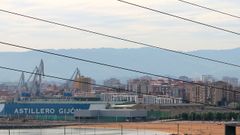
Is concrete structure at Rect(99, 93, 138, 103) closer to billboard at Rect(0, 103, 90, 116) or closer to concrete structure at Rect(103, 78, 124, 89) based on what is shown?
concrete structure at Rect(103, 78, 124, 89)

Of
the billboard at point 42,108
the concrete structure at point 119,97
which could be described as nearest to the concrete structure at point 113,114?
the billboard at point 42,108

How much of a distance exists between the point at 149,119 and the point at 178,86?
95.6 feet

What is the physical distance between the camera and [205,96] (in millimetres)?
52250

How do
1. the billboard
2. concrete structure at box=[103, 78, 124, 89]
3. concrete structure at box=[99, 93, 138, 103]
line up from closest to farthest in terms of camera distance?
the billboard
concrete structure at box=[99, 93, 138, 103]
concrete structure at box=[103, 78, 124, 89]

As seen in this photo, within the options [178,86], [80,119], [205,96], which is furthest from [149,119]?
[178,86]

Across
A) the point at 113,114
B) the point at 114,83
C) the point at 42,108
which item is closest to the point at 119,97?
the point at 42,108

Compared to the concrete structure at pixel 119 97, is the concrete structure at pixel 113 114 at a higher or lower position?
lower

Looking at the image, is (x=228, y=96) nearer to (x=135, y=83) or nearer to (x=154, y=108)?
(x=154, y=108)

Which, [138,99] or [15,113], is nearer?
[15,113]

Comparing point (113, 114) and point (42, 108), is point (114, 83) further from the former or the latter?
point (113, 114)

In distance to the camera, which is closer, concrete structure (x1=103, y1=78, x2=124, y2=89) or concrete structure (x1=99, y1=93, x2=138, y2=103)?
concrete structure (x1=99, y1=93, x2=138, y2=103)

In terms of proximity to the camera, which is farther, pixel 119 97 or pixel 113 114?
pixel 119 97

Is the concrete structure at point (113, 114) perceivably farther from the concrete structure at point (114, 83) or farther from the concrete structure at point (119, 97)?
the concrete structure at point (114, 83)

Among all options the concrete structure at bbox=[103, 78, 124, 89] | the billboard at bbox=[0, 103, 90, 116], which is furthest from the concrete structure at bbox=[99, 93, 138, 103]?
the billboard at bbox=[0, 103, 90, 116]
